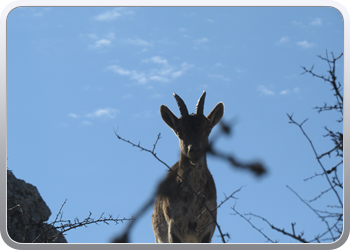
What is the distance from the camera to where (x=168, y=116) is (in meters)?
7.65

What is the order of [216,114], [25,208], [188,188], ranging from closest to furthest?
[188,188] → [216,114] → [25,208]

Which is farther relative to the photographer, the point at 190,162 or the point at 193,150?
the point at 190,162

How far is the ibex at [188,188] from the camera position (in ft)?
22.4

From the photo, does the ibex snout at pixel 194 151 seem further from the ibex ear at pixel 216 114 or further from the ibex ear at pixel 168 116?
the ibex ear at pixel 216 114

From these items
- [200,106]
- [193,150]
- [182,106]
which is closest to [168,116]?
[182,106]

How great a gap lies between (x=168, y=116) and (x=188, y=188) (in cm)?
144

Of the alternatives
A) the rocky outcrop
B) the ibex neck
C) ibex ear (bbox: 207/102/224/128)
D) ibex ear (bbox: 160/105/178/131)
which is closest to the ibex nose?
the ibex neck

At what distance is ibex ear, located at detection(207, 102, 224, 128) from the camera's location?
304 inches

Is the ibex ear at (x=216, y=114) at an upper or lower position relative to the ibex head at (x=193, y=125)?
upper

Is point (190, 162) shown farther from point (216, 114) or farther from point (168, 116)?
point (216, 114)

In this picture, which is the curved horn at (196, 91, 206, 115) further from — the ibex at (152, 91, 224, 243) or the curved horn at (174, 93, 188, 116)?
the curved horn at (174, 93, 188, 116)

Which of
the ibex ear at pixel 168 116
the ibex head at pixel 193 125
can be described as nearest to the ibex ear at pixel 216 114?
the ibex head at pixel 193 125

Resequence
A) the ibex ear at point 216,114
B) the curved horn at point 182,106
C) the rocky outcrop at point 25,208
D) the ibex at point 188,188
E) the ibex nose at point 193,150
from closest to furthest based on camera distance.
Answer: the ibex nose at point 193,150
the ibex at point 188,188
the rocky outcrop at point 25,208
the curved horn at point 182,106
the ibex ear at point 216,114

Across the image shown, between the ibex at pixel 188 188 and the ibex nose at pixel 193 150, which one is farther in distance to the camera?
the ibex at pixel 188 188
